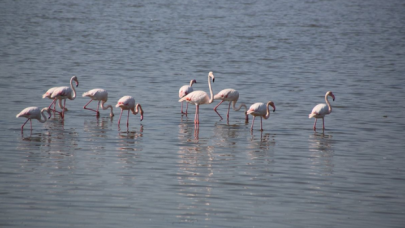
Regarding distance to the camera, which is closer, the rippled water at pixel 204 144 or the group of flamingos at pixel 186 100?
the rippled water at pixel 204 144

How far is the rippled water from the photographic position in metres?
7.82

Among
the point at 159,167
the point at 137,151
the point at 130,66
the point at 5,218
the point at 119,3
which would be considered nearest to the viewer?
the point at 5,218

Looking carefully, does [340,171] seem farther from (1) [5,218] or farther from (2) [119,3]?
(2) [119,3]

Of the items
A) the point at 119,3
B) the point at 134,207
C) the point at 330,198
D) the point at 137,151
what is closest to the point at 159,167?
the point at 137,151

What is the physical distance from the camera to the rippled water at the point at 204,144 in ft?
25.7

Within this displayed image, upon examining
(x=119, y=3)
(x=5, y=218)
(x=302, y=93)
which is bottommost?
(x=5, y=218)

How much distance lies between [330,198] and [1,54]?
20.5 metres

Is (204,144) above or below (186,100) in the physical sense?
below

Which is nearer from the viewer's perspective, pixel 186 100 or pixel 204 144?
pixel 204 144

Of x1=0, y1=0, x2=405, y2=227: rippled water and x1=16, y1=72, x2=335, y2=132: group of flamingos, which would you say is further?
x1=16, y1=72, x2=335, y2=132: group of flamingos

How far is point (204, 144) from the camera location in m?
11.7

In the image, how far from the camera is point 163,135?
40.7ft

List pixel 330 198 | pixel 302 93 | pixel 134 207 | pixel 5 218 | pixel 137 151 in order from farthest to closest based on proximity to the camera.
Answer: pixel 302 93 < pixel 137 151 < pixel 330 198 < pixel 134 207 < pixel 5 218

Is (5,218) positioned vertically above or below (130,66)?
below
